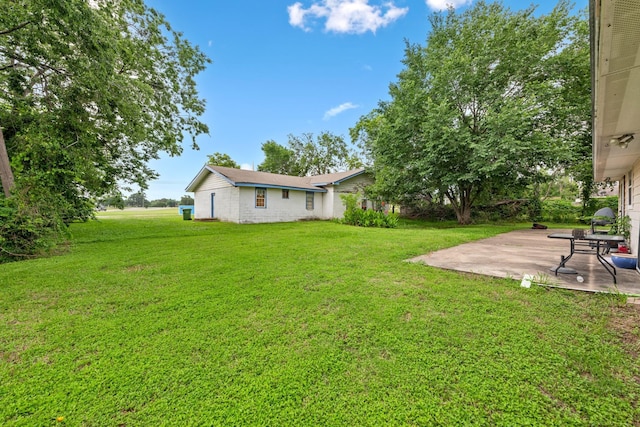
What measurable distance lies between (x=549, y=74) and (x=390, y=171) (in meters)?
9.68

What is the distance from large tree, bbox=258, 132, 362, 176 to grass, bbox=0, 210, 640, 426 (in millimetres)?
34369

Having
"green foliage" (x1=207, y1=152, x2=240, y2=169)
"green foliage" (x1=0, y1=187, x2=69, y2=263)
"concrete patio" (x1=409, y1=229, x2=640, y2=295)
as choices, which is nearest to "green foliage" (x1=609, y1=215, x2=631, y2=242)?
"concrete patio" (x1=409, y1=229, x2=640, y2=295)

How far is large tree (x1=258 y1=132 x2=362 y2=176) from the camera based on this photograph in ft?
122

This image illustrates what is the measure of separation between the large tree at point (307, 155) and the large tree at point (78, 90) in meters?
27.1

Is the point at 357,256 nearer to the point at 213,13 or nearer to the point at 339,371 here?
the point at 339,371

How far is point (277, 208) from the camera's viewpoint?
52.6 ft

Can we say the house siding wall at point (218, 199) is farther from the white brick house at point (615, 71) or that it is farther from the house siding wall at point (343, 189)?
the white brick house at point (615, 71)

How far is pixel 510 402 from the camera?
166 cm

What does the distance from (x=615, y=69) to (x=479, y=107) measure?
561 inches

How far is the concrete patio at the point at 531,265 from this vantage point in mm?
3680

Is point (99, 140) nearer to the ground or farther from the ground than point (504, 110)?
nearer to the ground

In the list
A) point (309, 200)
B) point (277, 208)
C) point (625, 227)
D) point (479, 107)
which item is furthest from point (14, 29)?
point (479, 107)

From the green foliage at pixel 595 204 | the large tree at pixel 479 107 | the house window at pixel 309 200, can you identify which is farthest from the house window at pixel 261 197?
the green foliage at pixel 595 204

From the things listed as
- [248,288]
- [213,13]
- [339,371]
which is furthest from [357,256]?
[213,13]
